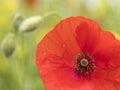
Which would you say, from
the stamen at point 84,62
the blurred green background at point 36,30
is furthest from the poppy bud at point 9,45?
the stamen at point 84,62

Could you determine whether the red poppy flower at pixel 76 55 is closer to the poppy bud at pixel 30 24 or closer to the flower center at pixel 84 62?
the flower center at pixel 84 62

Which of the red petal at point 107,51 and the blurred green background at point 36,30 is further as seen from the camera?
the blurred green background at point 36,30

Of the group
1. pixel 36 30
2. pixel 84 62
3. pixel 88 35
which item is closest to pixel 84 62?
pixel 84 62

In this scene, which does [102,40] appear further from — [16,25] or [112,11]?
[112,11]

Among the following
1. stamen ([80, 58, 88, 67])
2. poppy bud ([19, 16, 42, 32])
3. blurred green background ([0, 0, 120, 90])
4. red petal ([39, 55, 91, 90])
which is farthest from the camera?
blurred green background ([0, 0, 120, 90])

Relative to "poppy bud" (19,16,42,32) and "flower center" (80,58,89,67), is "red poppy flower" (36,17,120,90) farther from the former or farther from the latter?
"poppy bud" (19,16,42,32)

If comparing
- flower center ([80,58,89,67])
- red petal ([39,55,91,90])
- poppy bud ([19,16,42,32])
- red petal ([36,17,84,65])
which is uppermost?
poppy bud ([19,16,42,32])

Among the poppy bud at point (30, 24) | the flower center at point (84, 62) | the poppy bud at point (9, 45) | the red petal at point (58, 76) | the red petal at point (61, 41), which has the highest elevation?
the poppy bud at point (30, 24)

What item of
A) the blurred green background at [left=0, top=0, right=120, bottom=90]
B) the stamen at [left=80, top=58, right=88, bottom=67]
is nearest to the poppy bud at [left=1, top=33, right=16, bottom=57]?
the blurred green background at [left=0, top=0, right=120, bottom=90]
